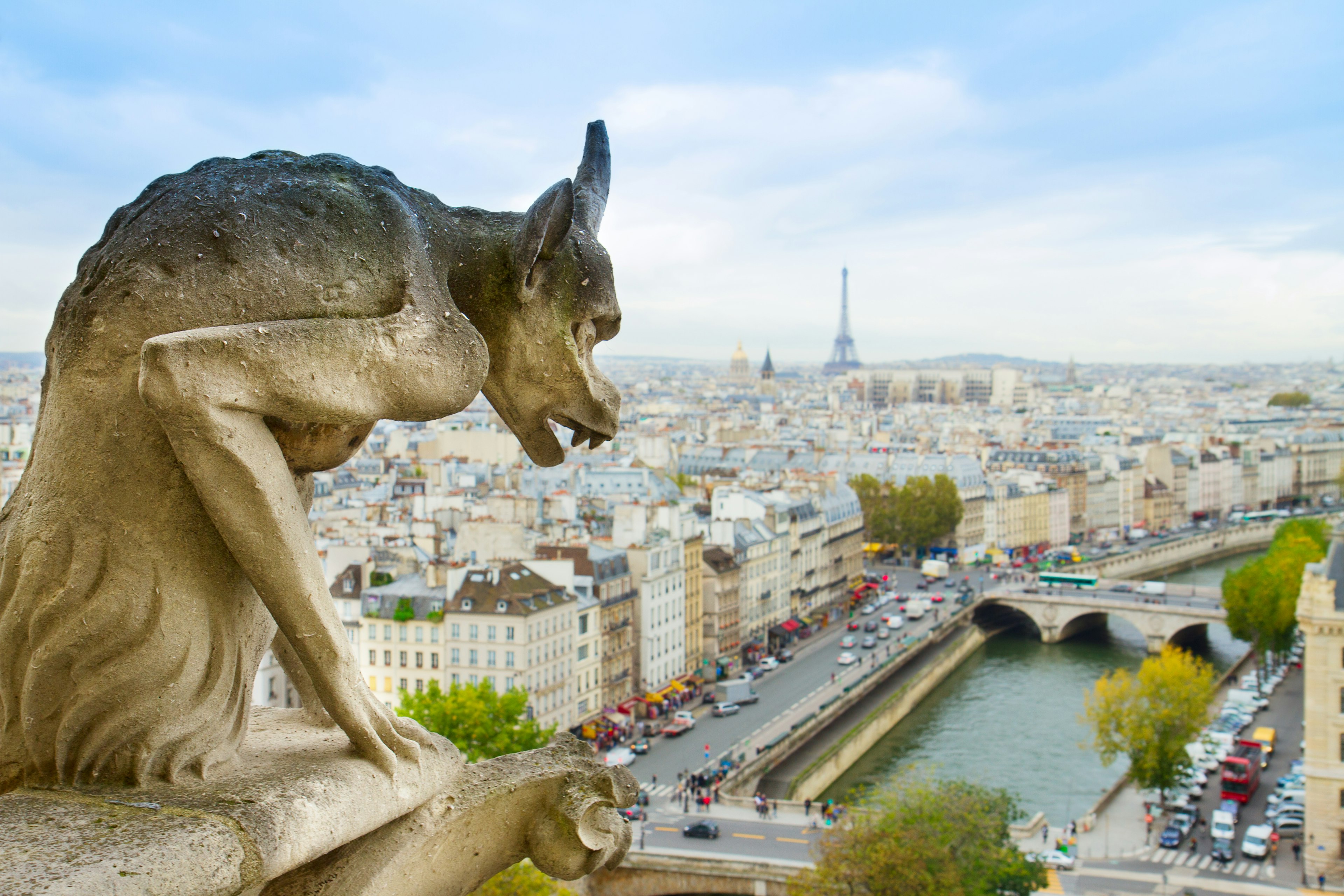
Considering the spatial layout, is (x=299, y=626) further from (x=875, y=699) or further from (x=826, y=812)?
(x=875, y=699)

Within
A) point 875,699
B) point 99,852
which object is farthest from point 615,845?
point 875,699

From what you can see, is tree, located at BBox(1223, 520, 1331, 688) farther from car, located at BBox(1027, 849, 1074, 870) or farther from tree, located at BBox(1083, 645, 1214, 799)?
car, located at BBox(1027, 849, 1074, 870)

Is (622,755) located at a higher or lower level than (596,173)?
lower

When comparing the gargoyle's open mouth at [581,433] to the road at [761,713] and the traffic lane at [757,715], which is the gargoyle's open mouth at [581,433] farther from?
the road at [761,713]

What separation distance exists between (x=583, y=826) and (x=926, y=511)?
56668mm

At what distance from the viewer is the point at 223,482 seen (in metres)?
2.46

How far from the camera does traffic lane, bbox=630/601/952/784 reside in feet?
86.5

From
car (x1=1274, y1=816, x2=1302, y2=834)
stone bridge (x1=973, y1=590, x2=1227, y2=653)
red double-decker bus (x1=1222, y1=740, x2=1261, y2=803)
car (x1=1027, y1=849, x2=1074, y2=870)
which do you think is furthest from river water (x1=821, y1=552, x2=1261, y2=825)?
car (x1=1274, y1=816, x2=1302, y2=834)

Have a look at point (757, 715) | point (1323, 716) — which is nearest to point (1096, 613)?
point (757, 715)

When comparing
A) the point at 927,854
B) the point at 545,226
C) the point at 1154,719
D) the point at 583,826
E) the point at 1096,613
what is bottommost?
the point at 1096,613

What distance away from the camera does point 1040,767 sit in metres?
28.6

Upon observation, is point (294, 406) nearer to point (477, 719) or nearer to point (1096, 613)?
point (477, 719)

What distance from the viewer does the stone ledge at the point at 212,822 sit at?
2.24m

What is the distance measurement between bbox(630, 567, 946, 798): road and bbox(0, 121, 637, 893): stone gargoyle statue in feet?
72.9
